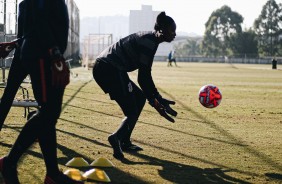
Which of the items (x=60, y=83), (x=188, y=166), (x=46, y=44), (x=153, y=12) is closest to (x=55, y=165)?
(x=60, y=83)

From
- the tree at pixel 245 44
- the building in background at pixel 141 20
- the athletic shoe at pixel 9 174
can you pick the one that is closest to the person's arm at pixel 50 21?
the athletic shoe at pixel 9 174

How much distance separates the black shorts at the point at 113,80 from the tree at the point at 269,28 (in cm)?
9890

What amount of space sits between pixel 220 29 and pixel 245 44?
15126 mm

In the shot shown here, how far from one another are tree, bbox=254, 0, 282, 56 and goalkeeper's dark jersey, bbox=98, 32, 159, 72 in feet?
324

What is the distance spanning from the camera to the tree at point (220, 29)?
11125 centimetres

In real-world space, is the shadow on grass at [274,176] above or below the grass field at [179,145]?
above

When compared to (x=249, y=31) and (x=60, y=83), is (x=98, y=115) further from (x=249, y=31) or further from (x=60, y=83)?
(x=249, y=31)

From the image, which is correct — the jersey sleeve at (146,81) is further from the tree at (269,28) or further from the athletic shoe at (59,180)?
the tree at (269,28)

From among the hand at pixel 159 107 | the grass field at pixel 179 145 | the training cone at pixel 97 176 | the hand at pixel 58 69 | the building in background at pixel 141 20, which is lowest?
the grass field at pixel 179 145

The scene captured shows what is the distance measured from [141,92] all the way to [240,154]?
166cm

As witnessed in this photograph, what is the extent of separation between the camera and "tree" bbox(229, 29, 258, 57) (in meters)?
102

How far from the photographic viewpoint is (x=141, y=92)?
6781mm

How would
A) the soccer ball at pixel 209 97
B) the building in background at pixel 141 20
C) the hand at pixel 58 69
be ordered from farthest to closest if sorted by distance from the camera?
the building in background at pixel 141 20 → the soccer ball at pixel 209 97 → the hand at pixel 58 69

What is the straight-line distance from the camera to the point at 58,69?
4.46 metres
